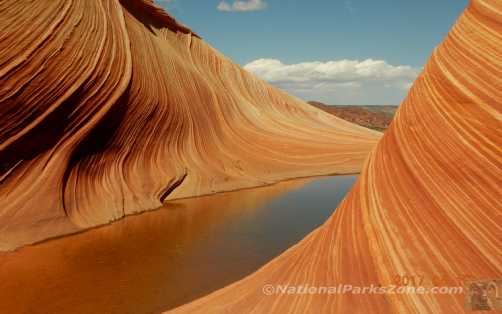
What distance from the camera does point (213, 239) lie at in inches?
317

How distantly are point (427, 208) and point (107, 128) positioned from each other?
8616mm

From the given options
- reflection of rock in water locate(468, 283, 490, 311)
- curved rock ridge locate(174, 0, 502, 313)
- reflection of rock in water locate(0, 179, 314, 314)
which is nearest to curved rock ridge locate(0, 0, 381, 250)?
reflection of rock in water locate(0, 179, 314, 314)

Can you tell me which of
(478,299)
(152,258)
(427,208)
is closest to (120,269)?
(152,258)

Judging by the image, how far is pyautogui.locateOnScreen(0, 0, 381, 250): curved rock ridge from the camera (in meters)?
8.28

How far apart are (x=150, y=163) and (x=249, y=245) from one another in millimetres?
5128

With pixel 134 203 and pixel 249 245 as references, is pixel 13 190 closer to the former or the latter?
pixel 134 203

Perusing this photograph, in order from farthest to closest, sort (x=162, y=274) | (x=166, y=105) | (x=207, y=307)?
(x=166, y=105) < (x=162, y=274) < (x=207, y=307)

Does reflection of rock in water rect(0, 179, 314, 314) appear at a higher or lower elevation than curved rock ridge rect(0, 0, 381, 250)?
lower

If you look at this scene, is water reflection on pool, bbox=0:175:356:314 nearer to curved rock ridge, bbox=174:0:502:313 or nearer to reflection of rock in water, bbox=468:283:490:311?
curved rock ridge, bbox=174:0:502:313

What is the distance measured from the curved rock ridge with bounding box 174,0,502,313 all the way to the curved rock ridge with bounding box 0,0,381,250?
18.2 ft

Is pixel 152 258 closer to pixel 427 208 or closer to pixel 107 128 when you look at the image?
pixel 107 128

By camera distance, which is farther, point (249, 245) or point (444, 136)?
point (249, 245)

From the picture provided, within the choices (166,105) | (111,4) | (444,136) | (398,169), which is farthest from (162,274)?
(111,4)

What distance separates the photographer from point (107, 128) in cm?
1024
